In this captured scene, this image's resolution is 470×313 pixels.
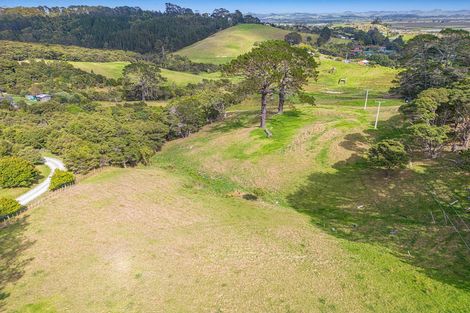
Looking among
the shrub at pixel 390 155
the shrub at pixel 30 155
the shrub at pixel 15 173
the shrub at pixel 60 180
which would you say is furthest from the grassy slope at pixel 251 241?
the shrub at pixel 30 155

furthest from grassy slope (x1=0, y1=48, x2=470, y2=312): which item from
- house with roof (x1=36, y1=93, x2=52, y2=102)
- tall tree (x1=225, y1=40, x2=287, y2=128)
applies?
house with roof (x1=36, y1=93, x2=52, y2=102)

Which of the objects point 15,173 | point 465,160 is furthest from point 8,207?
point 465,160

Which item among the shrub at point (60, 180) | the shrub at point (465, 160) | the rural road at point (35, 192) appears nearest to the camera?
the shrub at point (465, 160)

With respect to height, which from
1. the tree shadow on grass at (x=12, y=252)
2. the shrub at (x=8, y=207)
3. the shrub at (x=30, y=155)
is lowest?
the shrub at (x=30, y=155)

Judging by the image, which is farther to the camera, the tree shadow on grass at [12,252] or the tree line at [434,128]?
the tree line at [434,128]

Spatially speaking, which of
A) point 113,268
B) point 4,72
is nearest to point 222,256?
point 113,268

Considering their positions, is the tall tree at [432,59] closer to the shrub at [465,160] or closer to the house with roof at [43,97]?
the shrub at [465,160]

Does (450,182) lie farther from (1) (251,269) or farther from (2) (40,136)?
(2) (40,136)
